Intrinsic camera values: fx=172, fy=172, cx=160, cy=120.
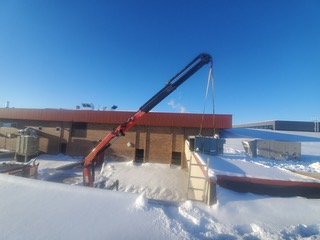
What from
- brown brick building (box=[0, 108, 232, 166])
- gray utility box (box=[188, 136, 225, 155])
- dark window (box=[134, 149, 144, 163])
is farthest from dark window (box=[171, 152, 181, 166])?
gray utility box (box=[188, 136, 225, 155])

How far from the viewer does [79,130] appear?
19.4m

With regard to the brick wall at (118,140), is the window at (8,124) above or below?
above

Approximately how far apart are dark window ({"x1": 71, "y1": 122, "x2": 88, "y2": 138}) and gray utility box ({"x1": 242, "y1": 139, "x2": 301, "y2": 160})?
55.6 feet

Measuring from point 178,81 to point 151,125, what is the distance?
9175mm

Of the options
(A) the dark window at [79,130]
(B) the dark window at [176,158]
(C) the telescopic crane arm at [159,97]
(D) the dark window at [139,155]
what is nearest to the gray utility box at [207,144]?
(C) the telescopic crane arm at [159,97]

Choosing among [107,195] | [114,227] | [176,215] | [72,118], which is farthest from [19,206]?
[72,118]

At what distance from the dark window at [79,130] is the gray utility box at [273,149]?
1695 cm

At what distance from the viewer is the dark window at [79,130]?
63.0 feet

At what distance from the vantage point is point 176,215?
13.4ft

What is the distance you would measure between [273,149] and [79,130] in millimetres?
20415

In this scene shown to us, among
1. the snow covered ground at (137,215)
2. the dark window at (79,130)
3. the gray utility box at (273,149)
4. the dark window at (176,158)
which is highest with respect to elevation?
the dark window at (79,130)

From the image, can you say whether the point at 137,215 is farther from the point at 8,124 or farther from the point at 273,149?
the point at 8,124

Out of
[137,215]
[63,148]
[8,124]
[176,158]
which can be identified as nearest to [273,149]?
[176,158]

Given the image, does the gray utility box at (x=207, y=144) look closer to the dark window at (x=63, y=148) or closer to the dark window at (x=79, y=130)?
the dark window at (x=79, y=130)
